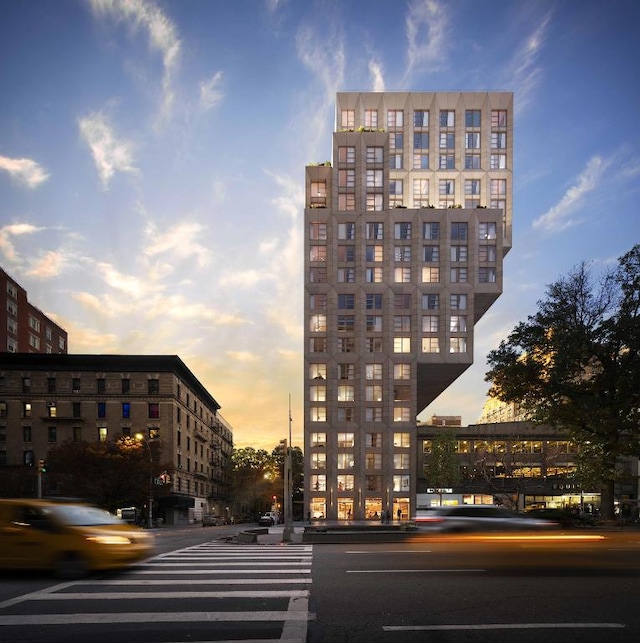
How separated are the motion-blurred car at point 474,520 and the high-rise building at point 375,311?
185 ft

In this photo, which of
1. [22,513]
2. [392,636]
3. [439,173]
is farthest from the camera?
[439,173]

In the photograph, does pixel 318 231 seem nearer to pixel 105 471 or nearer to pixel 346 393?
pixel 346 393

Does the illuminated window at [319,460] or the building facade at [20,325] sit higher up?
the building facade at [20,325]

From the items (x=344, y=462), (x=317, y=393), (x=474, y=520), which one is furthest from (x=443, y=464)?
(x=474, y=520)

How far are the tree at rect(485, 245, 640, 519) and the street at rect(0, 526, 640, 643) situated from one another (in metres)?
21.0

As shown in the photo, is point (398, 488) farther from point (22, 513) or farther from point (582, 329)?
point (22, 513)

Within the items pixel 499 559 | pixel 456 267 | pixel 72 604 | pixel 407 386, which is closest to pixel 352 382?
pixel 407 386

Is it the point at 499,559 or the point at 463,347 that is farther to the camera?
the point at 463,347

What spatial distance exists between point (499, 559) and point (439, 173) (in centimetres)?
8016

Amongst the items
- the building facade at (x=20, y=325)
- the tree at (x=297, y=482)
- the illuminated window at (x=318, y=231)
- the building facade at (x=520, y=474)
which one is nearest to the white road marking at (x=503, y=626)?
the illuminated window at (x=318, y=231)

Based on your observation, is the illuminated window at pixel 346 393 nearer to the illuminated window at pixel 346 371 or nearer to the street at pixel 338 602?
the illuminated window at pixel 346 371

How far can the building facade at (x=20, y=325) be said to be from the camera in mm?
88812

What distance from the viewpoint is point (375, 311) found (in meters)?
81.1

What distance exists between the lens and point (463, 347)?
78.6 meters
